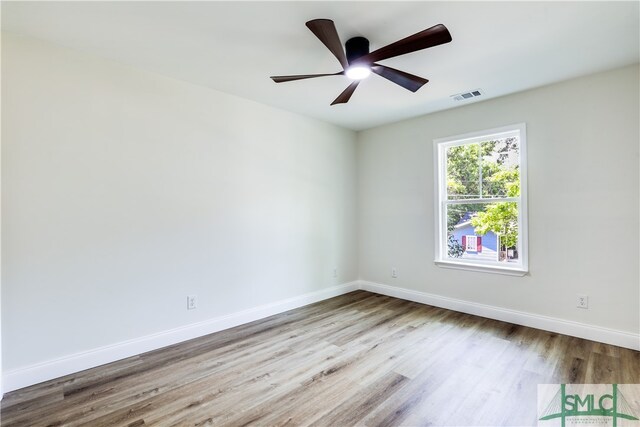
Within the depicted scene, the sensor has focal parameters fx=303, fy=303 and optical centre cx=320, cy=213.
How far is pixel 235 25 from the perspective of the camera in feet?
6.82

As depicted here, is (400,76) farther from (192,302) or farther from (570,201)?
(192,302)

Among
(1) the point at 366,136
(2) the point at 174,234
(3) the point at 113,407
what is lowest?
(3) the point at 113,407

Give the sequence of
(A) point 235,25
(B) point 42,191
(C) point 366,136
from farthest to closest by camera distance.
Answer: (C) point 366,136 → (B) point 42,191 → (A) point 235,25

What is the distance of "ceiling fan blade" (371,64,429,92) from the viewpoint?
2212mm

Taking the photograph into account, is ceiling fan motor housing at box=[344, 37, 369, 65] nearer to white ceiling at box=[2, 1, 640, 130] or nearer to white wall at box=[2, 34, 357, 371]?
white ceiling at box=[2, 1, 640, 130]

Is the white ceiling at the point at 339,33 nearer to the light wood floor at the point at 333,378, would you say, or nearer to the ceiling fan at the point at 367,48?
the ceiling fan at the point at 367,48

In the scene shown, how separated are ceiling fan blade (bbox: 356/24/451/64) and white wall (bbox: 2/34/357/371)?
183 cm

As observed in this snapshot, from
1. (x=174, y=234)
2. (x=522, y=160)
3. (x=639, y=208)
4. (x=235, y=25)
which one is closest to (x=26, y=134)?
(x=174, y=234)

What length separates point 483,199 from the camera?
355cm

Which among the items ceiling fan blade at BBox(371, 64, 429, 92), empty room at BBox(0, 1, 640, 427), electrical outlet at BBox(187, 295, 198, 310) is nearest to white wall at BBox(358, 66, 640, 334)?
empty room at BBox(0, 1, 640, 427)

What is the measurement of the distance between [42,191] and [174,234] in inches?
39.0

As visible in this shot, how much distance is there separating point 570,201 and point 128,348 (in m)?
4.27

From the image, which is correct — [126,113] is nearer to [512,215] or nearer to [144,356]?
[144,356]

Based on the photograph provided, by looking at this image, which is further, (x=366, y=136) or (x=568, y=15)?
(x=366, y=136)
